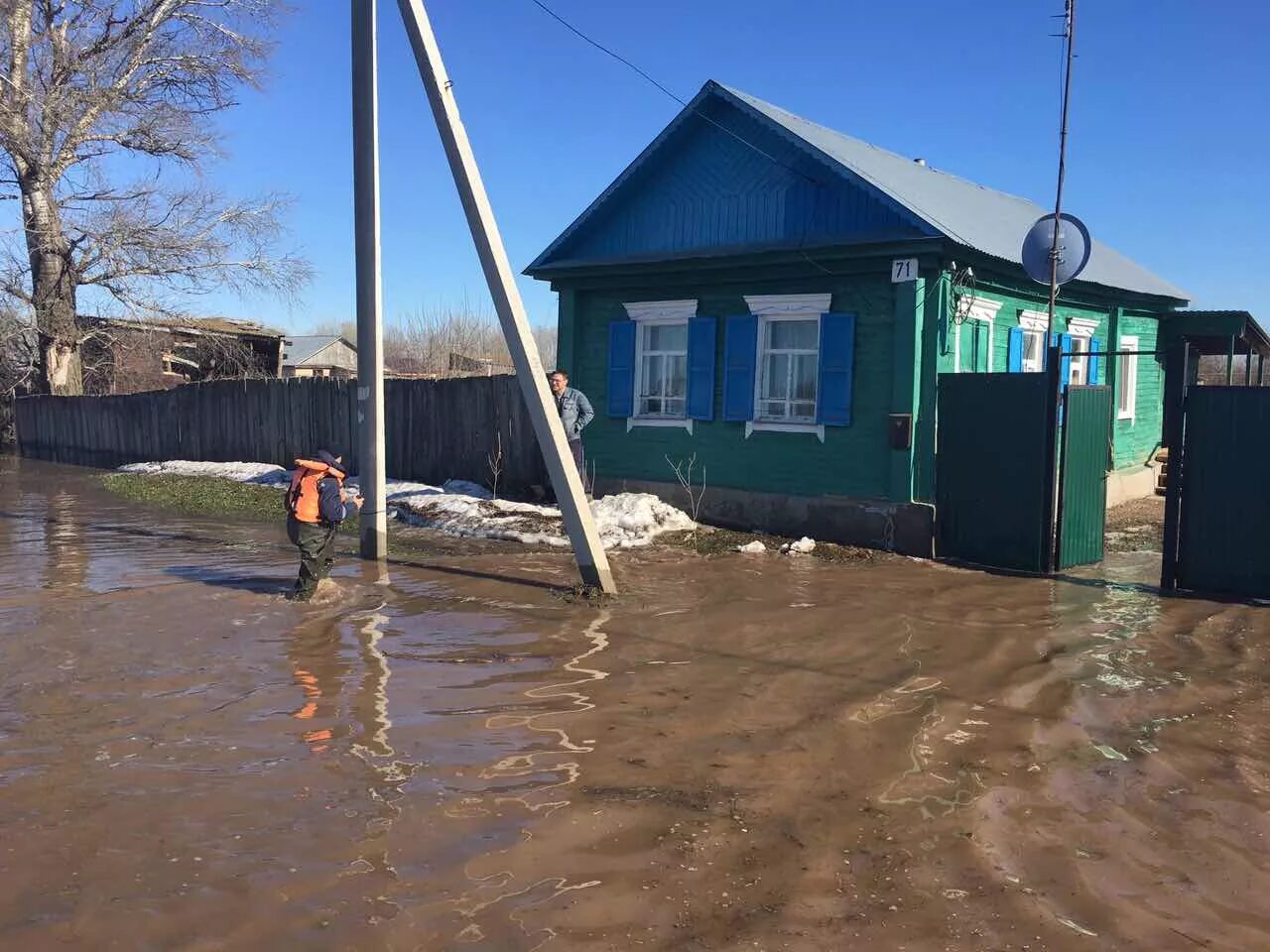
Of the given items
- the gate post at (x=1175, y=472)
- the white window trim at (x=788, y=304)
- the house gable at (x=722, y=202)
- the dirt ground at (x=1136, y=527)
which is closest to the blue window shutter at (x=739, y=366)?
the white window trim at (x=788, y=304)

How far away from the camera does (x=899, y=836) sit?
3.74 meters

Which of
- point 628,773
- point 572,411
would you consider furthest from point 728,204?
point 628,773

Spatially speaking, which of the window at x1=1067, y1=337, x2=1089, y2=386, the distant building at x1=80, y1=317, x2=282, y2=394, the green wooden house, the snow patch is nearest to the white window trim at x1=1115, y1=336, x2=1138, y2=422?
the window at x1=1067, y1=337, x2=1089, y2=386

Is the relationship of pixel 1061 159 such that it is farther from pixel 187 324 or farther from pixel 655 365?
pixel 187 324

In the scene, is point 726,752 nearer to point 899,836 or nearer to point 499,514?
point 899,836

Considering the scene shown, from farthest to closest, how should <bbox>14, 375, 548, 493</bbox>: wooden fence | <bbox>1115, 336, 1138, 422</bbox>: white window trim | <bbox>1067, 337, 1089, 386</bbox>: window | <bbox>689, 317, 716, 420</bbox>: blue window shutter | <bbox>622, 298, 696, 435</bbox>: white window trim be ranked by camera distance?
<bbox>1115, 336, 1138, 422</bbox>: white window trim → <bbox>14, 375, 548, 493</bbox>: wooden fence → <bbox>1067, 337, 1089, 386</bbox>: window → <bbox>622, 298, 696, 435</bbox>: white window trim → <bbox>689, 317, 716, 420</bbox>: blue window shutter

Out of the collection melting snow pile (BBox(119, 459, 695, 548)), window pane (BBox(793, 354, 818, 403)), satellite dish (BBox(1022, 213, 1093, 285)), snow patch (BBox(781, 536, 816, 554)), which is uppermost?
satellite dish (BBox(1022, 213, 1093, 285))

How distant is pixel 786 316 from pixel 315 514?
6203mm

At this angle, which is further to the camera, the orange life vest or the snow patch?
the snow patch

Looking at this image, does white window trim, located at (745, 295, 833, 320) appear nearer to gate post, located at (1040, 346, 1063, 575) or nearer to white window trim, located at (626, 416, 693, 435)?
white window trim, located at (626, 416, 693, 435)

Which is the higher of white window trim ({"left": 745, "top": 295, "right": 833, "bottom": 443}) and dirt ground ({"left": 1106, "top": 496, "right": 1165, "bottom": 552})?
white window trim ({"left": 745, "top": 295, "right": 833, "bottom": 443})

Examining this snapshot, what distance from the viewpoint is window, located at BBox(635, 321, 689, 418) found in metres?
12.7

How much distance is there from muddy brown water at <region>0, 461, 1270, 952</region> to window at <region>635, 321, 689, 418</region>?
523 cm

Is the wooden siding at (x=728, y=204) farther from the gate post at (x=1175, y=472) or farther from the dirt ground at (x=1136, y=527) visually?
the dirt ground at (x=1136, y=527)
